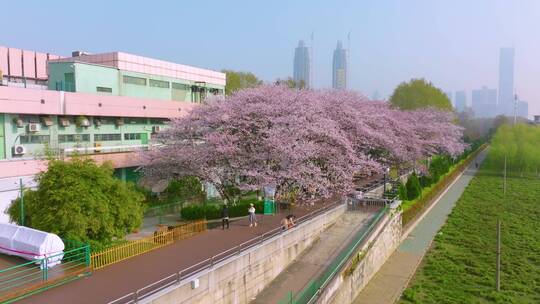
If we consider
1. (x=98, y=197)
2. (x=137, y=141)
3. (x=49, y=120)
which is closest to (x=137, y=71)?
(x=137, y=141)

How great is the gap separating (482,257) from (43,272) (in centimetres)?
2305

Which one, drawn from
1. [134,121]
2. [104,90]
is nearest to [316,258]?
[134,121]

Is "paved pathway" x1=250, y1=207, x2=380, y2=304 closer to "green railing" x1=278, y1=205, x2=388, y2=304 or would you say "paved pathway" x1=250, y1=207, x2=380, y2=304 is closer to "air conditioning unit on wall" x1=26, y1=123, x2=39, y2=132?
"green railing" x1=278, y1=205, x2=388, y2=304

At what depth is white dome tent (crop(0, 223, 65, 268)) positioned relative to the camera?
48.2ft

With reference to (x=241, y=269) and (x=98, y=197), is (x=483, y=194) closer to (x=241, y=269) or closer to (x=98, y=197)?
(x=241, y=269)

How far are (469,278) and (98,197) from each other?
18205 millimetres

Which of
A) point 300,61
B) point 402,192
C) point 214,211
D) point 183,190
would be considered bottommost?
point 214,211

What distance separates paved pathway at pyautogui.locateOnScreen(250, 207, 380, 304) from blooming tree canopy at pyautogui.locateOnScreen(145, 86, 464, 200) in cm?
199

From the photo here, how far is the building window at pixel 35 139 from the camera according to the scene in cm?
2624

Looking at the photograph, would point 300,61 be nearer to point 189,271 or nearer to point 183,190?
point 183,190

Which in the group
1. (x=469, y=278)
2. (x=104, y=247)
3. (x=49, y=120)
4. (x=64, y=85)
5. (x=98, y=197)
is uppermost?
(x=64, y=85)

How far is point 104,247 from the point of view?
53.3ft

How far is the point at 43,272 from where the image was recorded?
1395 centimetres

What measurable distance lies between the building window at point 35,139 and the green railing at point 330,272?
59.7 feet
